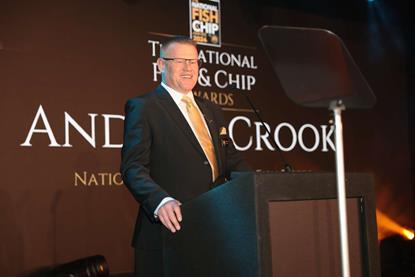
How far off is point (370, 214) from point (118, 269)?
2.81 m

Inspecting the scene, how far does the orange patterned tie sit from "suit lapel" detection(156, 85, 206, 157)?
6 cm

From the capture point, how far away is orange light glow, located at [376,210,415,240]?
18.4 ft

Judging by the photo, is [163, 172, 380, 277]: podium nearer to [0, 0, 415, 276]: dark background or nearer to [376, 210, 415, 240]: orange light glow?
[0, 0, 415, 276]: dark background

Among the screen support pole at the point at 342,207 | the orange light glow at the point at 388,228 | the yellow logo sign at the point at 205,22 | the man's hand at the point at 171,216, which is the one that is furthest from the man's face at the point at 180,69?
the orange light glow at the point at 388,228

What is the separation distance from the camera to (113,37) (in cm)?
424

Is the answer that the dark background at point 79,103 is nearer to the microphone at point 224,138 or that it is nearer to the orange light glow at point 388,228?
the orange light glow at point 388,228

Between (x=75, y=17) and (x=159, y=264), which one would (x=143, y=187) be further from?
(x=75, y=17)

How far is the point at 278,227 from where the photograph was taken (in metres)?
1.46

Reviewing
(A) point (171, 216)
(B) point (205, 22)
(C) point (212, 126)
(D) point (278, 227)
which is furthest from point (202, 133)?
(B) point (205, 22)

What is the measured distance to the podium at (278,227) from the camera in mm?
1414

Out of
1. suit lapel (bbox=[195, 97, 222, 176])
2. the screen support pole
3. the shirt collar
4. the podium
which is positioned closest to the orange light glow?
suit lapel (bbox=[195, 97, 222, 176])

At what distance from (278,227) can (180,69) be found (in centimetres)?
108

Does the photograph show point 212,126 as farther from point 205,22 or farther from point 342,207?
point 205,22

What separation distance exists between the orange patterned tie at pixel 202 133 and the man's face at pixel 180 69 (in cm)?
6
